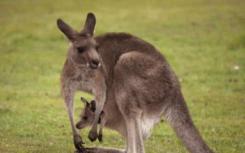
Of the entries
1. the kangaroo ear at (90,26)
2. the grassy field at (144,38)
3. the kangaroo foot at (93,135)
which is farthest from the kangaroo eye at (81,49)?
the grassy field at (144,38)

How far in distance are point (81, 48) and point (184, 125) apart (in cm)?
172

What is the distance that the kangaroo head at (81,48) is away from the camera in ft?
35.5

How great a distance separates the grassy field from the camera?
13.6 meters

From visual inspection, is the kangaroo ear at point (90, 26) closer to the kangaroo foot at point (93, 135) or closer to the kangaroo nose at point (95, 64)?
the kangaroo nose at point (95, 64)

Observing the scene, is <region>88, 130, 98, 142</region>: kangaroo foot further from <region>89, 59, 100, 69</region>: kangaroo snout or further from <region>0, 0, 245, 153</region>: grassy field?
<region>0, 0, 245, 153</region>: grassy field

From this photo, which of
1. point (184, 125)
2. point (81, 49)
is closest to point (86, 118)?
point (81, 49)

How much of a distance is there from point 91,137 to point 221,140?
310 centimetres

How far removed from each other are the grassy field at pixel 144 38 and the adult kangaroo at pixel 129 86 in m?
1.54

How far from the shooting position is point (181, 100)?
10.9 m

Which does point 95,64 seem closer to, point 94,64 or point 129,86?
point 94,64

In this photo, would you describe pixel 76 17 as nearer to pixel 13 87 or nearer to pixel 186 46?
pixel 186 46

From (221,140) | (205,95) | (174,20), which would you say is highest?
(174,20)

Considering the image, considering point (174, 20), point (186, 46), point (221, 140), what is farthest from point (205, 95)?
Answer: point (174, 20)

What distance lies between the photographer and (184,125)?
10703 millimetres
